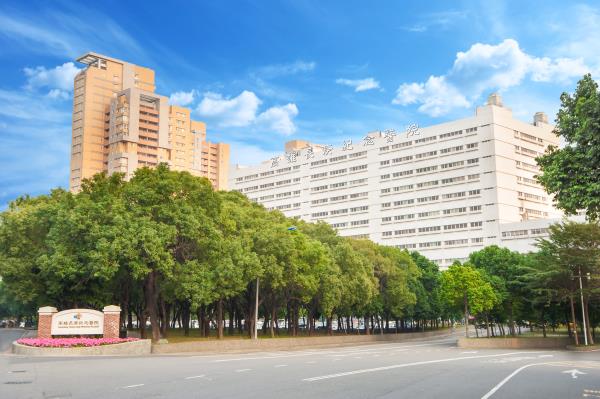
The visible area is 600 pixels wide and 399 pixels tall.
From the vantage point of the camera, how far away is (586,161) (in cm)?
1758

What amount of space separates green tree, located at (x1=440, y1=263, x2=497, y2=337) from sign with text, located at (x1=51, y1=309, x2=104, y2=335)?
35333 mm

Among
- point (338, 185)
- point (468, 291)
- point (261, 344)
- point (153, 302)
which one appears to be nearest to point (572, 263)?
point (468, 291)

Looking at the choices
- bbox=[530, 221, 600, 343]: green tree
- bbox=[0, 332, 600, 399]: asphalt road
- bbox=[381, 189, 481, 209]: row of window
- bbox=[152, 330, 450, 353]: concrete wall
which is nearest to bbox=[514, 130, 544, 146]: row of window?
bbox=[381, 189, 481, 209]: row of window

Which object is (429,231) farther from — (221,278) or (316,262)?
(221,278)

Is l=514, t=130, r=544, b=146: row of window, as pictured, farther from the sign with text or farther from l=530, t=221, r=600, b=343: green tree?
the sign with text

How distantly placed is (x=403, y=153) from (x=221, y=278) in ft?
324

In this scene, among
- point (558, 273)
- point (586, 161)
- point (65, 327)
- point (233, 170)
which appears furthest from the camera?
point (233, 170)

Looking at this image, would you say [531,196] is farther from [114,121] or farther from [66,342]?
[66,342]

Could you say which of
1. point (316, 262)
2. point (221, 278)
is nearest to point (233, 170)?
point (316, 262)

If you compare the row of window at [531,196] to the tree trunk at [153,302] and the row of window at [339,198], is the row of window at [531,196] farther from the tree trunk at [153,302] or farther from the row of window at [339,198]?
the tree trunk at [153,302]

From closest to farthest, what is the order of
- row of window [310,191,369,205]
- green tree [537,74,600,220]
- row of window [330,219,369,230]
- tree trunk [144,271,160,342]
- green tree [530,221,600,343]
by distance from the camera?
green tree [537,74,600,220] < tree trunk [144,271,160,342] < green tree [530,221,600,343] < row of window [330,219,369,230] < row of window [310,191,369,205]

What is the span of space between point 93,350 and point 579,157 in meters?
26.0

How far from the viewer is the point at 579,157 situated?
17.7 meters

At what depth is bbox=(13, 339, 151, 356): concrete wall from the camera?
31.5 metres
